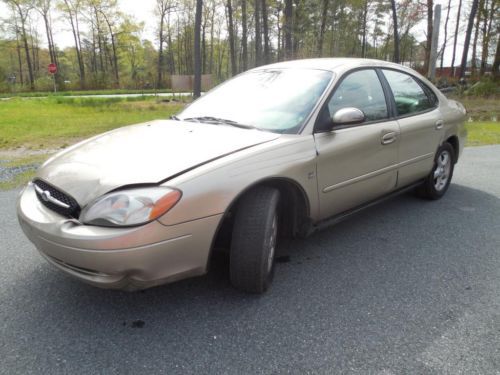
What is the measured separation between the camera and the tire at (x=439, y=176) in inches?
162

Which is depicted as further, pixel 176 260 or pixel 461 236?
pixel 461 236

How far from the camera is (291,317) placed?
2.22 m

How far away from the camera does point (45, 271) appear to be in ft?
8.93

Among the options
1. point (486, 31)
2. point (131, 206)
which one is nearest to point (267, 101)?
point (131, 206)

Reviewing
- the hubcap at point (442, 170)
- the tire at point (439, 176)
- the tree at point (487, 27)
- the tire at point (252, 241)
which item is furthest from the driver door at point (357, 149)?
the tree at point (487, 27)

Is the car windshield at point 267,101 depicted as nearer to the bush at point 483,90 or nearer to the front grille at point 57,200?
the front grille at point 57,200

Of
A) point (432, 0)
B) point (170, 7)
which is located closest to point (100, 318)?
point (432, 0)

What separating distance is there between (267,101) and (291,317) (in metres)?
1.58

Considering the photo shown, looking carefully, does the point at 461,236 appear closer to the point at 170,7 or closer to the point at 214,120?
the point at 214,120

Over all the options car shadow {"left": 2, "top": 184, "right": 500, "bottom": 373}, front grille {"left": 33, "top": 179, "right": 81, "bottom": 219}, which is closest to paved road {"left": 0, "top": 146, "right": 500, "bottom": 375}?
car shadow {"left": 2, "top": 184, "right": 500, "bottom": 373}

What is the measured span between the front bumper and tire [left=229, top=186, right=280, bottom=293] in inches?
8.0

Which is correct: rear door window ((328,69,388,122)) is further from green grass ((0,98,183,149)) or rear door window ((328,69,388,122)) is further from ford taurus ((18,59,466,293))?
green grass ((0,98,183,149))

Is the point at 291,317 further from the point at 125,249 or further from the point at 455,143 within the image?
the point at 455,143

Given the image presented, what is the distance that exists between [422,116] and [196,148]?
8.15ft
